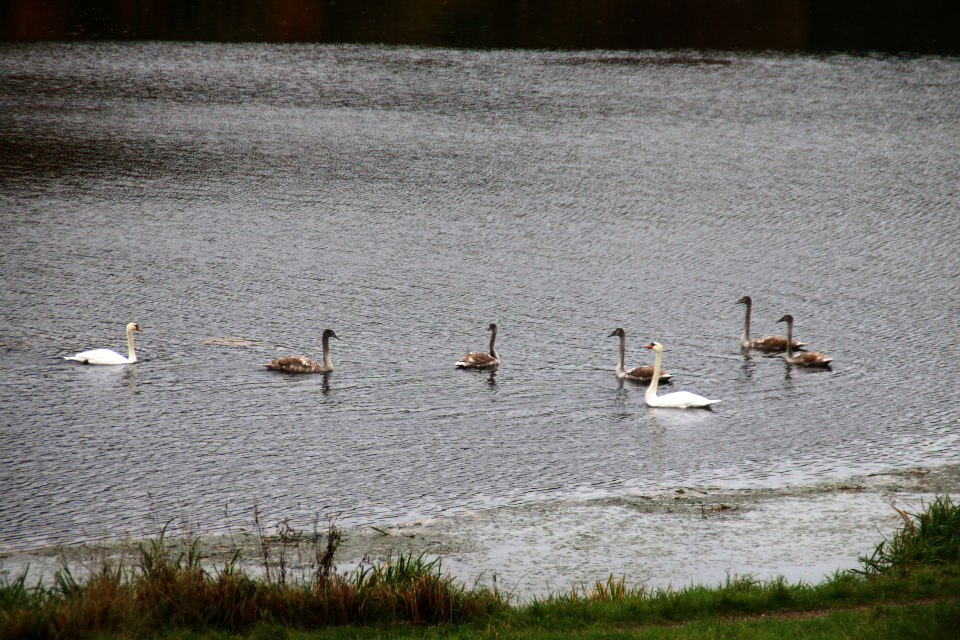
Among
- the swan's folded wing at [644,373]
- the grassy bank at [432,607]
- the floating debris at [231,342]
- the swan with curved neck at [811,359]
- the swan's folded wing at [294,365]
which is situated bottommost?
the grassy bank at [432,607]

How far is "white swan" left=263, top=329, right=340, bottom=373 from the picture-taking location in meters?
19.4

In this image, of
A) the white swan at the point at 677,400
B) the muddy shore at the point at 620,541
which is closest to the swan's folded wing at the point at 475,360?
the white swan at the point at 677,400

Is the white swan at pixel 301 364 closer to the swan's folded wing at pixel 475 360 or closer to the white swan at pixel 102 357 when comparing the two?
the swan's folded wing at pixel 475 360

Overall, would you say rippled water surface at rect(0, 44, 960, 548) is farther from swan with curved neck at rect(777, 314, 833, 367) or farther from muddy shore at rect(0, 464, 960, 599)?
muddy shore at rect(0, 464, 960, 599)

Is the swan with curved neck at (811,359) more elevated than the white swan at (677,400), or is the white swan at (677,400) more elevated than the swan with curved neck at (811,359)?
the swan with curved neck at (811,359)

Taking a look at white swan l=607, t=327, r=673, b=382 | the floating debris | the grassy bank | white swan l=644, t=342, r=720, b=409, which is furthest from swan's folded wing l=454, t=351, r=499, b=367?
the grassy bank

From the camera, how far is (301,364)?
19.4 metres

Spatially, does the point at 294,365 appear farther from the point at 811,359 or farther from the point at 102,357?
the point at 811,359

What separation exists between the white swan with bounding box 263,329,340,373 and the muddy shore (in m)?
6.91

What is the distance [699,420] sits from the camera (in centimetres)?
1777

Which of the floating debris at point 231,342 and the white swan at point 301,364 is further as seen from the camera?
the floating debris at point 231,342

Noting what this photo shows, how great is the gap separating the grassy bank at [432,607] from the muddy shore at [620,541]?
836mm

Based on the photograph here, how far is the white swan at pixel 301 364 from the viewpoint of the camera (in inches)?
765

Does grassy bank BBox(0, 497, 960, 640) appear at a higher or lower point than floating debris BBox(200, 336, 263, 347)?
lower
